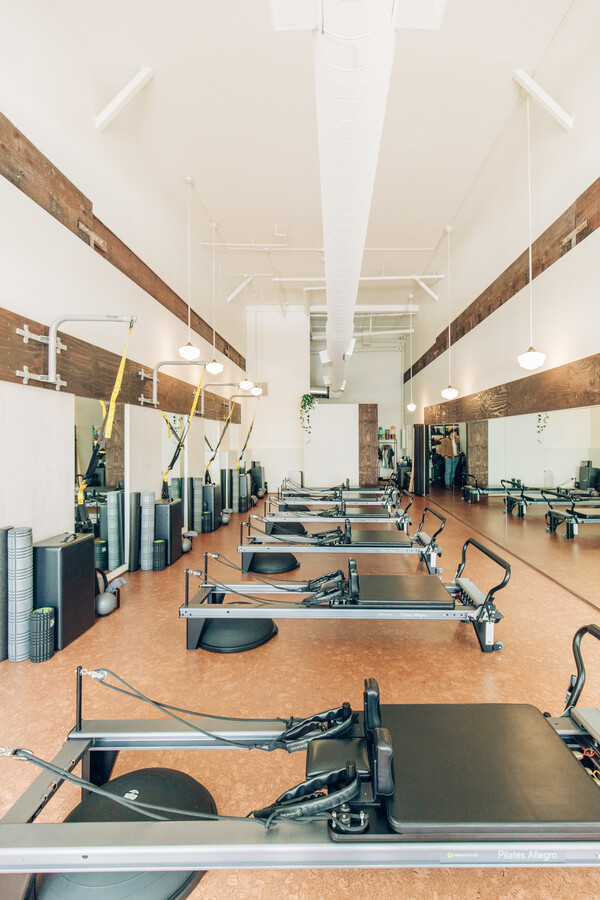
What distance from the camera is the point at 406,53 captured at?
382cm

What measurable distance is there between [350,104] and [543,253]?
320cm

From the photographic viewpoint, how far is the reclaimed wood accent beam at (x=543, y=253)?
372cm

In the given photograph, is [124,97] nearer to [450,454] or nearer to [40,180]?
[40,180]

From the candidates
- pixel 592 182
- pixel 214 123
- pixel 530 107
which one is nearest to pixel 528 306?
pixel 592 182

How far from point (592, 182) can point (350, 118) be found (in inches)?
97.7

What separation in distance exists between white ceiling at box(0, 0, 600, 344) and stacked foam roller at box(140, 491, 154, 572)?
298cm

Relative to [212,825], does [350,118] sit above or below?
above

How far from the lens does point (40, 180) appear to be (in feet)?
10.9

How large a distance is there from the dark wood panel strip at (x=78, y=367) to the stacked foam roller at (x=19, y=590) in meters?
1.09

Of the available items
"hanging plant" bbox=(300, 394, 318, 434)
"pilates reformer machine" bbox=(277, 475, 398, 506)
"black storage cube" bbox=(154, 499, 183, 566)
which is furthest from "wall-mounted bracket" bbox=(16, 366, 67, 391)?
"hanging plant" bbox=(300, 394, 318, 434)

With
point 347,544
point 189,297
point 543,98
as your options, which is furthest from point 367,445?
point 543,98

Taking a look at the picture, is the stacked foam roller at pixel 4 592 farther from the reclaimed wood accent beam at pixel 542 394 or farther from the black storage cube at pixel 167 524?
the reclaimed wood accent beam at pixel 542 394

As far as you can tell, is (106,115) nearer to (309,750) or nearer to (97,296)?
(97,296)

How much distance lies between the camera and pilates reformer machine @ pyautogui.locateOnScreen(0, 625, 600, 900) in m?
1.11
